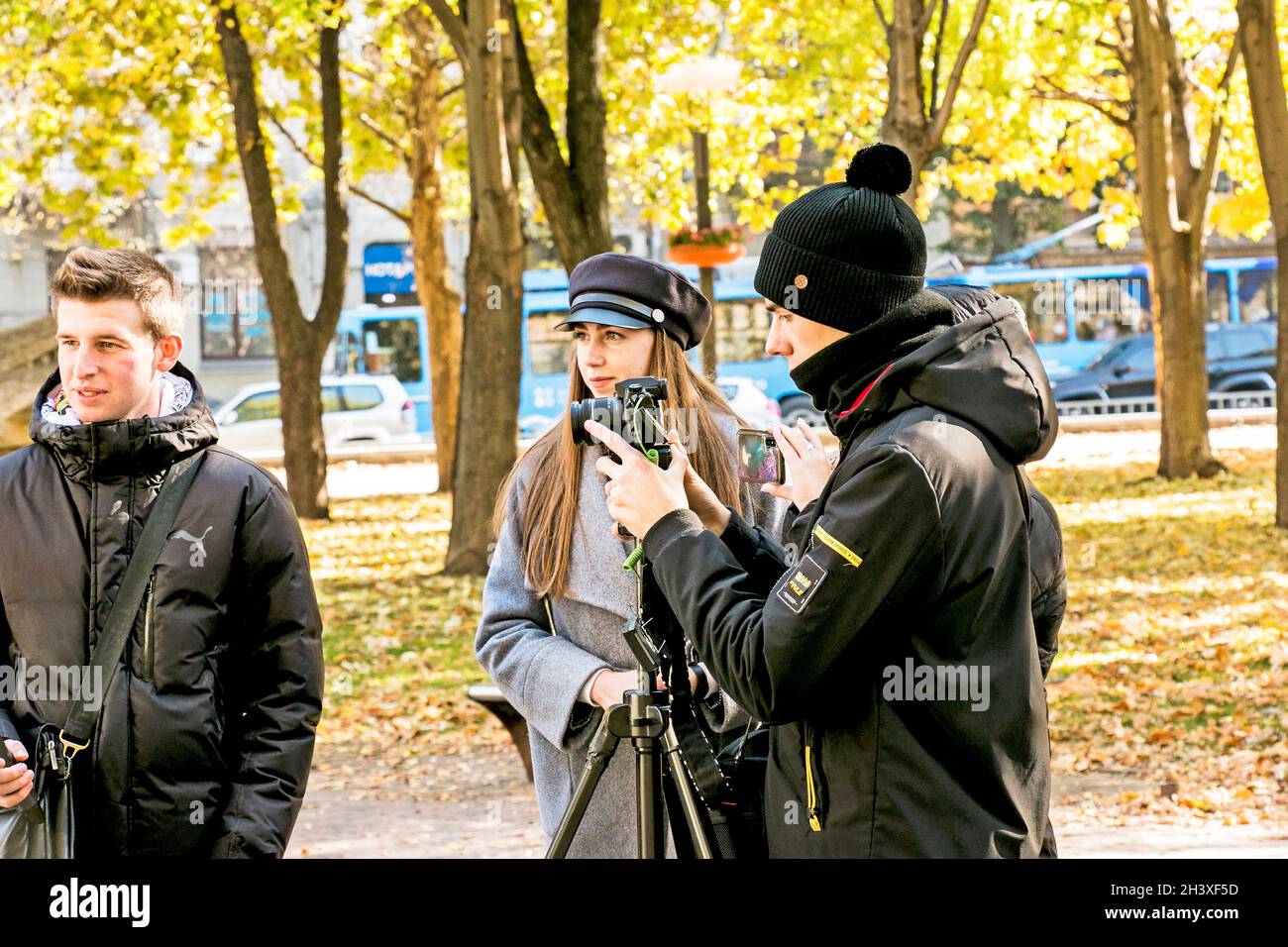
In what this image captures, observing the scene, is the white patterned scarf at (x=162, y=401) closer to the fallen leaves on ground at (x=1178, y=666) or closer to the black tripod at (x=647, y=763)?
the black tripod at (x=647, y=763)

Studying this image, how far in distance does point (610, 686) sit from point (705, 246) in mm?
13022

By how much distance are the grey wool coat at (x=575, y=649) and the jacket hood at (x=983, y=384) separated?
1124 millimetres

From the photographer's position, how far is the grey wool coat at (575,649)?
12.2 ft

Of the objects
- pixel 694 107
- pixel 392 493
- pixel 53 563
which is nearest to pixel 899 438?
pixel 53 563

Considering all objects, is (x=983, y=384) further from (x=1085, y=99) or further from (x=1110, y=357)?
(x=1110, y=357)

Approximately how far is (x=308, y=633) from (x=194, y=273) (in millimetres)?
42001

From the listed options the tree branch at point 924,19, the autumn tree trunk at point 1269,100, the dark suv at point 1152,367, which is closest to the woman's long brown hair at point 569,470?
the tree branch at point 924,19

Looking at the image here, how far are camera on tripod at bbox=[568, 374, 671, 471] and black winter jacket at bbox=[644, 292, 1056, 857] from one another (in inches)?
18.9

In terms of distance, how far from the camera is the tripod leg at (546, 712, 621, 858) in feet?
11.2

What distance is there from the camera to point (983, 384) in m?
2.76

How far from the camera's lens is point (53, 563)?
10.9ft

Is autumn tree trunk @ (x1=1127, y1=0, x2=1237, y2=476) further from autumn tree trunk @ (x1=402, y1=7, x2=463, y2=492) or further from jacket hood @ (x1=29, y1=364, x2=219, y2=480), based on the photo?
jacket hood @ (x1=29, y1=364, x2=219, y2=480)
